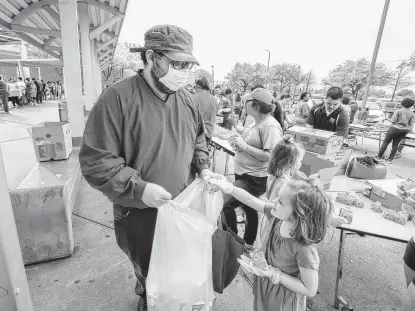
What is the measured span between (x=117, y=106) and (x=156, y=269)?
2.96 ft

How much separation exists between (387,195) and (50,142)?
13.6 feet

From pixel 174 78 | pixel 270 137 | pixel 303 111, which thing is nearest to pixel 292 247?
pixel 174 78

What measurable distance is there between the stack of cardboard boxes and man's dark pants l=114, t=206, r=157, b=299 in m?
1.82

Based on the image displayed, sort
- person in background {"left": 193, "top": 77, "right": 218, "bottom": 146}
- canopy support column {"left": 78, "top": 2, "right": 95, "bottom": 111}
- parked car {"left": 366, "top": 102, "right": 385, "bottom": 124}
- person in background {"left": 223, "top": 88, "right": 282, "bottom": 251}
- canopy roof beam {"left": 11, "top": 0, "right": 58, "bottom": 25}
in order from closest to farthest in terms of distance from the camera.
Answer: person in background {"left": 223, "top": 88, "right": 282, "bottom": 251} < person in background {"left": 193, "top": 77, "right": 218, "bottom": 146} < canopy roof beam {"left": 11, "top": 0, "right": 58, "bottom": 25} < canopy support column {"left": 78, "top": 2, "right": 95, "bottom": 111} < parked car {"left": 366, "top": 102, "right": 385, "bottom": 124}

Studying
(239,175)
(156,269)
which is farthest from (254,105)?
(156,269)

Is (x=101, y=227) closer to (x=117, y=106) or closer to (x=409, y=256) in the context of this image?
(x=117, y=106)

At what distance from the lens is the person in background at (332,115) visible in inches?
145

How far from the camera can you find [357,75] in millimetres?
38031

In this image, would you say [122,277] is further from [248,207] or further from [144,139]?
[144,139]

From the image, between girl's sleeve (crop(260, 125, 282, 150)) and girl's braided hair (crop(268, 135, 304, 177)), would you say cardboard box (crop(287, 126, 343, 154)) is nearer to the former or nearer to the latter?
girl's sleeve (crop(260, 125, 282, 150))

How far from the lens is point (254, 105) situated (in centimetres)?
250

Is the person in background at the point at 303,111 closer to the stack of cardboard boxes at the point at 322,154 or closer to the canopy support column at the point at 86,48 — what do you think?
the stack of cardboard boxes at the point at 322,154

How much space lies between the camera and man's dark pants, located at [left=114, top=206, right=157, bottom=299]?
4.98 feet

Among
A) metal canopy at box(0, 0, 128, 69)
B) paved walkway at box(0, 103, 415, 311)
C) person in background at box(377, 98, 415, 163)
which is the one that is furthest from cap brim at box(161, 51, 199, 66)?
person in background at box(377, 98, 415, 163)
